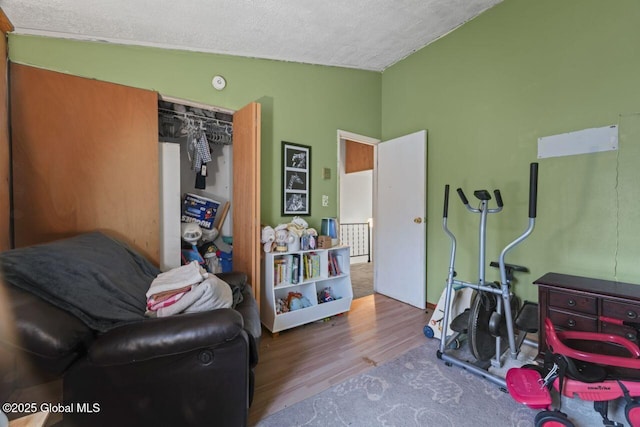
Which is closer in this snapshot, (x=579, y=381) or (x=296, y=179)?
(x=579, y=381)

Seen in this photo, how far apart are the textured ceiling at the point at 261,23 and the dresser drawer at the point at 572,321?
2.56 metres

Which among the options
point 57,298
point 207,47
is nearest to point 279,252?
point 57,298

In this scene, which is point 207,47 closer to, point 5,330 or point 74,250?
point 74,250

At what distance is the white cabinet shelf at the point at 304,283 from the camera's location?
7.75 feet

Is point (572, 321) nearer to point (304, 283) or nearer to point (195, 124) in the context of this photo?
point (304, 283)

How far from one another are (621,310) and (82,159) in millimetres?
3556

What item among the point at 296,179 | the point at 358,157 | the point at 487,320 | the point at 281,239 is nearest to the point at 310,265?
the point at 281,239

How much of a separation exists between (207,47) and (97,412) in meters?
2.50

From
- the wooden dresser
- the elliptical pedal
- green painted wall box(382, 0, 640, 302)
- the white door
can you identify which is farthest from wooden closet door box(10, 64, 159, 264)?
the wooden dresser

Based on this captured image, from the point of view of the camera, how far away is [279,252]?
241 cm

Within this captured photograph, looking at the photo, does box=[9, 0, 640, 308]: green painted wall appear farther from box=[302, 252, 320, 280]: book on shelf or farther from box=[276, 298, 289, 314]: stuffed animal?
box=[276, 298, 289, 314]: stuffed animal

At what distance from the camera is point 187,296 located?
1.32 m

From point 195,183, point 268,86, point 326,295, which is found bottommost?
point 326,295

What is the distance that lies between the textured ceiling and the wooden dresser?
7.91ft
